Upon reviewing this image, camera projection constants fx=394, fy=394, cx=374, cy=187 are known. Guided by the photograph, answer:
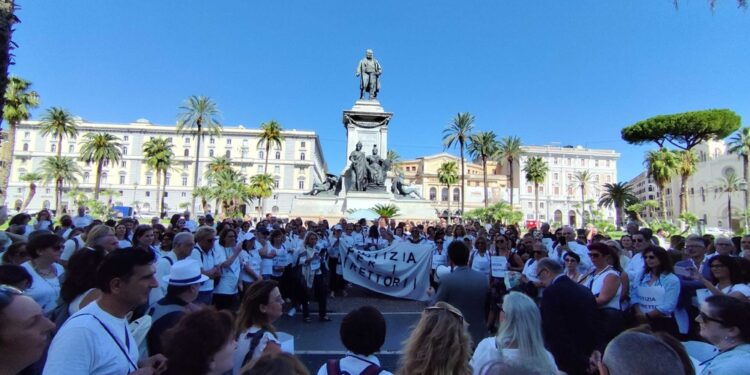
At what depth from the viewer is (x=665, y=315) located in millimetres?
4277

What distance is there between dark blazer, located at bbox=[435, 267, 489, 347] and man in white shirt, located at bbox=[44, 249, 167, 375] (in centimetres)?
274

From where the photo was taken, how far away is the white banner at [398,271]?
9.27m

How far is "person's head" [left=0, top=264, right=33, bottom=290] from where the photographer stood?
2.99 m

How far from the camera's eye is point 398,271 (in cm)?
930

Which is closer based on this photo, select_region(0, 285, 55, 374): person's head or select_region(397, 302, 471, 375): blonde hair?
select_region(0, 285, 55, 374): person's head

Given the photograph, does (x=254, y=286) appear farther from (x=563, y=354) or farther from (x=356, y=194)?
(x=356, y=194)

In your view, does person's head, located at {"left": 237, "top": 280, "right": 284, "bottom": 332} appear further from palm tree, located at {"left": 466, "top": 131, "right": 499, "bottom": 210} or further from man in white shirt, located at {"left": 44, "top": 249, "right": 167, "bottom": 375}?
palm tree, located at {"left": 466, "top": 131, "right": 499, "bottom": 210}

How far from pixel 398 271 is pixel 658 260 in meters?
5.69

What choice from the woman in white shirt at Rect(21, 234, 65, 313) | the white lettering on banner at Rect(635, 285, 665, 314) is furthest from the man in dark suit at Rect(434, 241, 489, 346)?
the woman in white shirt at Rect(21, 234, 65, 313)

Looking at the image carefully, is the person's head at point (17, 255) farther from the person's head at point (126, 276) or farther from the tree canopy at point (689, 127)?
the tree canopy at point (689, 127)

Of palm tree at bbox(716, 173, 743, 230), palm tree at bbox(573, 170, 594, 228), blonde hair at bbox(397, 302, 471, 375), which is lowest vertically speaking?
blonde hair at bbox(397, 302, 471, 375)

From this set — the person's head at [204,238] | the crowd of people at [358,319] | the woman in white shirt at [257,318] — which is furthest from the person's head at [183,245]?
the woman in white shirt at [257,318]

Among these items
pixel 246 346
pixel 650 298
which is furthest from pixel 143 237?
pixel 650 298

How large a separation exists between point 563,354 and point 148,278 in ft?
10.4
